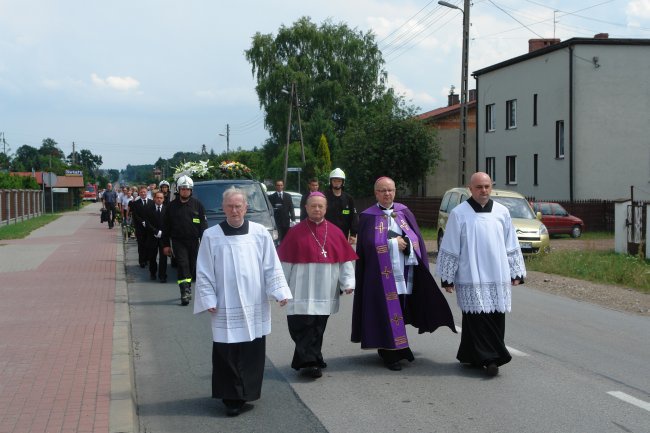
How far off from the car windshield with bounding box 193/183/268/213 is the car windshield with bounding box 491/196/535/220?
6.88m

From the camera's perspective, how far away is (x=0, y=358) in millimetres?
8148

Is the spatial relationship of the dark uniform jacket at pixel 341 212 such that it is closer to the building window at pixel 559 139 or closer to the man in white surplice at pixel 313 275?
the man in white surplice at pixel 313 275

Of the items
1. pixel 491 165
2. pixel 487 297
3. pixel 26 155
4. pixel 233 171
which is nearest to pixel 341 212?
pixel 487 297

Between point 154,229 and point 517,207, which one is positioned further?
point 517,207

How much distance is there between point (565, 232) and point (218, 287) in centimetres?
2649

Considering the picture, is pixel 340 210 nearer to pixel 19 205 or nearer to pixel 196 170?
pixel 196 170

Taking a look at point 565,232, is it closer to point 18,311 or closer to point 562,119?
point 562,119

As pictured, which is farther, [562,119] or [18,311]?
[562,119]

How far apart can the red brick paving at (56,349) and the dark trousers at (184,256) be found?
115 centimetres

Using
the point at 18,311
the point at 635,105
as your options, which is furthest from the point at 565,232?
the point at 18,311

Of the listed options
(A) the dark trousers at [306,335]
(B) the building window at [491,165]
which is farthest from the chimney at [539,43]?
(A) the dark trousers at [306,335]

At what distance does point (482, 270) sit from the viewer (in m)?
7.40

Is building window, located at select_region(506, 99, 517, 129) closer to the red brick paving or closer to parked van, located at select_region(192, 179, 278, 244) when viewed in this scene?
parked van, located at select_region(192, 179, 278, 244)

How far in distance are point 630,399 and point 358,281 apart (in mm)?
2593
